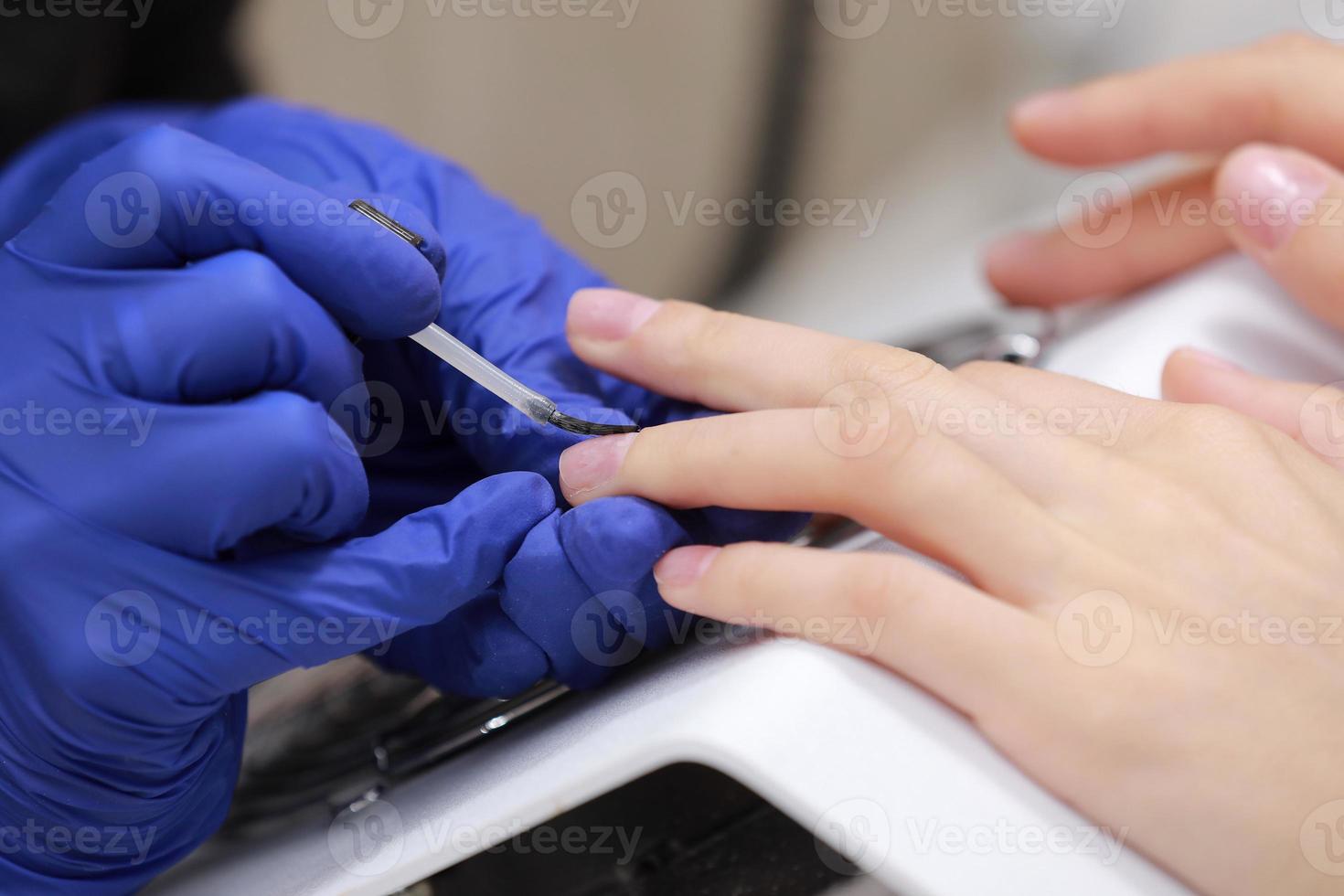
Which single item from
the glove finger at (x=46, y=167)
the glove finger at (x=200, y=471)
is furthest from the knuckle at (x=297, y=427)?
the glove finger at (x=46, y=167)

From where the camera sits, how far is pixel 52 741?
1.64ft

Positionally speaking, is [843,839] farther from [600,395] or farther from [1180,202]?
[1180,202]

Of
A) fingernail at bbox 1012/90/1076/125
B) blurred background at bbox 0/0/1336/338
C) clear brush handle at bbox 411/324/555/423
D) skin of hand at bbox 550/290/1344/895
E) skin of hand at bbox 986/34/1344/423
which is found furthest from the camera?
blurred background at bbox 0/0/1336/338

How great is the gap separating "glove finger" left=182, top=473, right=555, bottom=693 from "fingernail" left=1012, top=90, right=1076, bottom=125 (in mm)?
576

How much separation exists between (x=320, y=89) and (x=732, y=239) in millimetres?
443

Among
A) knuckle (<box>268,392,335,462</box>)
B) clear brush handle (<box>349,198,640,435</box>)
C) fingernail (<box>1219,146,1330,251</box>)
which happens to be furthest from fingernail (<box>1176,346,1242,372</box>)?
knuckle (<box>268,392,335,462</box>)

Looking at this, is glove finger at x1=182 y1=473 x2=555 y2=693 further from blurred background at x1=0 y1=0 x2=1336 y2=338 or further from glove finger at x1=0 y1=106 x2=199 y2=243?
blurred background at x1=0 y1=0 x2=1336 y2=338

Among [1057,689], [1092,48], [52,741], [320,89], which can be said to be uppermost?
Result: [1092,48]

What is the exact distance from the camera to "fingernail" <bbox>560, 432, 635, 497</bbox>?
21.1 inches

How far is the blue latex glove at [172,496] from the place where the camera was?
0.47 m

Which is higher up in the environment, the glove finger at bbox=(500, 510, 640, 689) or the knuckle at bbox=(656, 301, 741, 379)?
the knuckle at bbox=(656, 301, 741, 379)

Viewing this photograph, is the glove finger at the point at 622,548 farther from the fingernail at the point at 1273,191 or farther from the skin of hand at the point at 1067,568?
the fingernail at the point at 1273,191

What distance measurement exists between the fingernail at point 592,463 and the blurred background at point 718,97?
59cm

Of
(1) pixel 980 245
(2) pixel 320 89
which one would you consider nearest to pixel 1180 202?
(1) pixel 980 245
